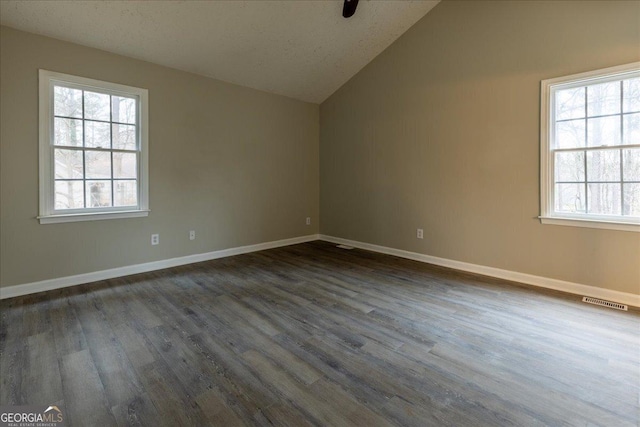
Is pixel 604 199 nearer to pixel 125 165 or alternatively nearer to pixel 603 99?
pixel 603 99

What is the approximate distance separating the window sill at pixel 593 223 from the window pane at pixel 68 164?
499cm

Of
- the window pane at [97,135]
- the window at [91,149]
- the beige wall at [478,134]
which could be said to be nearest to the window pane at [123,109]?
the window at [91,149]

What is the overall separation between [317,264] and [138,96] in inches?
120

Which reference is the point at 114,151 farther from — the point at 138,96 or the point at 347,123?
the point at 347,123

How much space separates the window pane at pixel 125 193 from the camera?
3.58 m

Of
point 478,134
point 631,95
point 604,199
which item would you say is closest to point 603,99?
point 631,95

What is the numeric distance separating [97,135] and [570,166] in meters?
5.07

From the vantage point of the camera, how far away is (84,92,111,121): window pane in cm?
333

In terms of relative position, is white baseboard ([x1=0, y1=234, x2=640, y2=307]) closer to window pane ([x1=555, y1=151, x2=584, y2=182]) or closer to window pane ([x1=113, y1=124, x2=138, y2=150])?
window pane ([x1=555, y1=151, x2=584, y2=182])

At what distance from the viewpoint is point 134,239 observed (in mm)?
3684

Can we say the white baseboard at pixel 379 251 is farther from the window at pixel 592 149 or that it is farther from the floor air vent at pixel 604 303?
the window at pixel 592 149

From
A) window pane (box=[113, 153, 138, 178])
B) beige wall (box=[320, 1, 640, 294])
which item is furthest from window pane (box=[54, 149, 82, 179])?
beige wall (box=[320, 1, 640, 294])

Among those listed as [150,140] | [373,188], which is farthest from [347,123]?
[150,140]

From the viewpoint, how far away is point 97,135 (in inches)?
134
